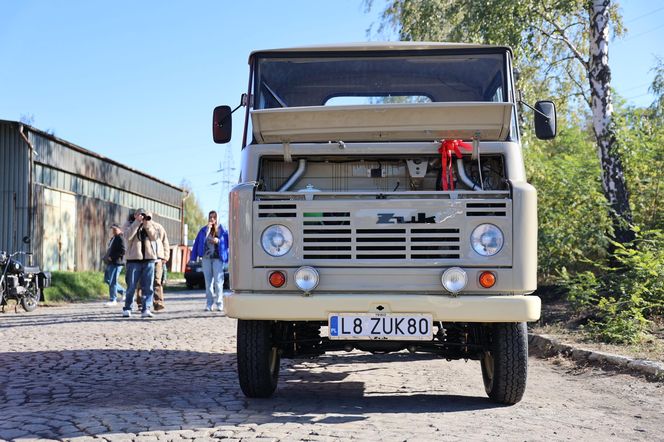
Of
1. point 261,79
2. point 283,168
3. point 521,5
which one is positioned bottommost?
point 283,168

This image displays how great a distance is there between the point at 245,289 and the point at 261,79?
2.02m

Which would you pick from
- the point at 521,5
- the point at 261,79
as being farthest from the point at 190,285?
the point at 261,79

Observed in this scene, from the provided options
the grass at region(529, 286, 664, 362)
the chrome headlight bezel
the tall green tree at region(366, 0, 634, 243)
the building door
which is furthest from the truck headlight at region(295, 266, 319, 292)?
the building door

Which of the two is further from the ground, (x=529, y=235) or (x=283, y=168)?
(x=283, y=168)

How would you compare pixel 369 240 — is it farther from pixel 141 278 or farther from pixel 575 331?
pixel 141 278

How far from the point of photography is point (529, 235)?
5289 millimetres

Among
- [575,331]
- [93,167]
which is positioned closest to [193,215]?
[93,167]

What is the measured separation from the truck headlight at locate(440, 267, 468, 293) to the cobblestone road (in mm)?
830

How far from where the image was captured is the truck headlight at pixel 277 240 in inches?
212

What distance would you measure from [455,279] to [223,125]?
2.48 m

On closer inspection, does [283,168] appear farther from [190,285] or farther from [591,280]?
[190,285]

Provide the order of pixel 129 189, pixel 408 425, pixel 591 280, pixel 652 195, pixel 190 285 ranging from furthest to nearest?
pixel 129 189, pixel 190 285, pixel 652 195, pixel 591 280, pixel 408 425

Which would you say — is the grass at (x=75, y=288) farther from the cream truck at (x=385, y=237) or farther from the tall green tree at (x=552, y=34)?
the cream truck at (x=385, y=237)

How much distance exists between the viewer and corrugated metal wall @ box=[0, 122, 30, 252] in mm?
22141
